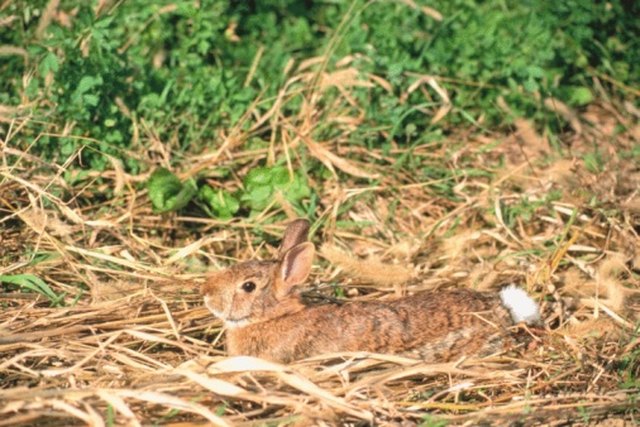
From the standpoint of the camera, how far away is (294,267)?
4590 millimetres

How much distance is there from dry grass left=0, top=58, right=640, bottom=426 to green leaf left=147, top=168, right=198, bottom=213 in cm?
15

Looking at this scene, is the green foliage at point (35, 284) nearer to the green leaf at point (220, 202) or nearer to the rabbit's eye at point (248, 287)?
the rabbit's eye at point (248, 287)

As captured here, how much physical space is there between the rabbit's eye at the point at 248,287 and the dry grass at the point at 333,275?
353 mm

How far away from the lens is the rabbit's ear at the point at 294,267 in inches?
178

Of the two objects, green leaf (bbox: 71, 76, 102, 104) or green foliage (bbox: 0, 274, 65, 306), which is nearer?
green foliage (bbox: 0, 274, 65, 306)

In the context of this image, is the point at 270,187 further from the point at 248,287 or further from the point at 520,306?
the point at 520,306

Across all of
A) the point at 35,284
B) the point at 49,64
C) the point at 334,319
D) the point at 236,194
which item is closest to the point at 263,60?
the point at 236,194

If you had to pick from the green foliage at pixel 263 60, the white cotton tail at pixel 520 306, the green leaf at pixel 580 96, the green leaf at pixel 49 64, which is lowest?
the white cotton tail at pixel 520 306

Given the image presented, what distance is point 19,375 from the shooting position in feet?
13.8

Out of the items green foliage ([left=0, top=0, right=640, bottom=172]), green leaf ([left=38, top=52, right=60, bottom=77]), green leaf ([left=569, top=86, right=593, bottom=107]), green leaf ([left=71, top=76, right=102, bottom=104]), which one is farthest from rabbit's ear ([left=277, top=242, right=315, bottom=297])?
green leaf ([left=569, top=86, right=593, bottom=107])

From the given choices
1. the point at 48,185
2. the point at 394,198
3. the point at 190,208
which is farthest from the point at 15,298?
the point at 394,198

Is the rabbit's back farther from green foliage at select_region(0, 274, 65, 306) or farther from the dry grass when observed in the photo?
green foliage at select_region(0, 274, 65, 306)

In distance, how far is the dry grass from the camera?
13.0 ft

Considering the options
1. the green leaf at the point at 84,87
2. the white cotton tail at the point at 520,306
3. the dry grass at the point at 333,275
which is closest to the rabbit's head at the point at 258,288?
the dry grass at the point at 333,275
